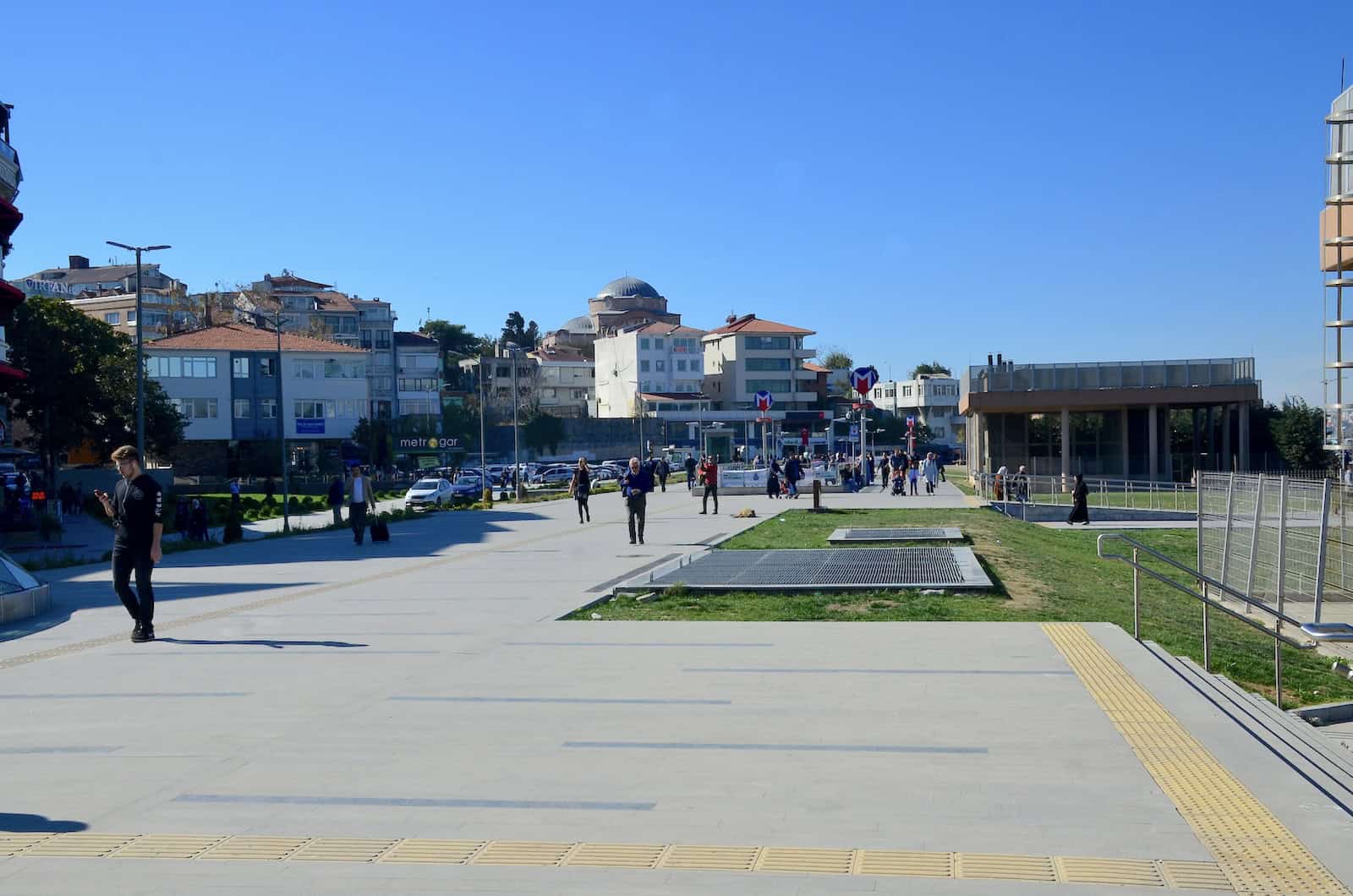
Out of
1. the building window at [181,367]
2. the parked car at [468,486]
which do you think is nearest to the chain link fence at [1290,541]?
the parked car at [468,486]

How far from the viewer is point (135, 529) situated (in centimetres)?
1086

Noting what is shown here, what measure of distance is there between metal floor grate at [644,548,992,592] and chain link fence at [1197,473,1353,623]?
3578 millimetres

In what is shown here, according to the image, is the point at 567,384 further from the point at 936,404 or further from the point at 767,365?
the point at 936,404

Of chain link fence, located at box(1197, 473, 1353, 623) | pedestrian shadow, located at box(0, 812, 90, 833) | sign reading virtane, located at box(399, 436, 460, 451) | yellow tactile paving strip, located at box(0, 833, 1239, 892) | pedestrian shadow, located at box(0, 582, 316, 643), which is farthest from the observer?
sign reading virtane, located at box(399, 436, 460, 451)

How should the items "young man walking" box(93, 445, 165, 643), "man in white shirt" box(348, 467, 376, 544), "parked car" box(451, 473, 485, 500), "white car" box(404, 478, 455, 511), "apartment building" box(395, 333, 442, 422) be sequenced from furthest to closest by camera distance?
"apartment building" box(395, 333, 442, 422), "parked car" box(451, 473, 485, 500), "white car" box(404, 478, 455, 511), "man in white shirt" box(348, 467, 376, 544), "young man walking" box(93, 445, 165, 643)

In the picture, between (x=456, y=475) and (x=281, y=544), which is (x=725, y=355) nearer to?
(x=456, y=475)

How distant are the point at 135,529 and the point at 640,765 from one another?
6.31 m

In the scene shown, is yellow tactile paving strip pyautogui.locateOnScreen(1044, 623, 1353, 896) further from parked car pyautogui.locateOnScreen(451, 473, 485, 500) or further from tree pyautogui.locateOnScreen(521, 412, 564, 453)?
tree pyautogui.locateOnScreen(521, 412, 564, 453)

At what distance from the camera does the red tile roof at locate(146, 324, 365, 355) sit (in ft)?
242

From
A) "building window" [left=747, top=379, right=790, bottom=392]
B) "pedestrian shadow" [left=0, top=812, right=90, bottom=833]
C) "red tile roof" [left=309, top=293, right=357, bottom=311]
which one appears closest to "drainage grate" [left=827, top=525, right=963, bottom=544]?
"pedestrian shadow" [left=0, top=812, right=90, bottom=833]

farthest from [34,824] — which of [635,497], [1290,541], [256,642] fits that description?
[635,497]

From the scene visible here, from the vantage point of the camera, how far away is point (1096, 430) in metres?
57.6

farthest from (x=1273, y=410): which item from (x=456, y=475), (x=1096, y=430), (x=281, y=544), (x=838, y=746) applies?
(x=838, y=746)

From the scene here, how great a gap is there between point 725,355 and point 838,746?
118824 millimetres
